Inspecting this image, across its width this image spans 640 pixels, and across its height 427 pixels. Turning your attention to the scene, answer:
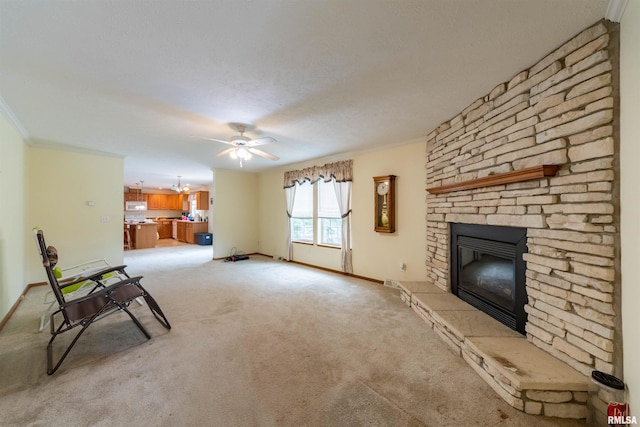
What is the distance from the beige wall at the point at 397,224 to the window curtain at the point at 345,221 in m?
0.10

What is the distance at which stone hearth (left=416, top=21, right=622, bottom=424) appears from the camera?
1396mm

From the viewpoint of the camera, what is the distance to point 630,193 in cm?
127

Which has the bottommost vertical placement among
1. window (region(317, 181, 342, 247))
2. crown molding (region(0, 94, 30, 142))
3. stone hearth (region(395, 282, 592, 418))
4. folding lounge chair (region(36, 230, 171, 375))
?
stone hearth (region(395, 282, 592, 418))

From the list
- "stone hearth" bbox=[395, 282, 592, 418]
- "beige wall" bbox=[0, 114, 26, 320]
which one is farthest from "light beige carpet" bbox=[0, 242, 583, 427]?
"beige wall" bbox=[0, 114, 26, 320]

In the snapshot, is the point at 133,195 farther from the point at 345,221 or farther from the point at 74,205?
the point at 345,221

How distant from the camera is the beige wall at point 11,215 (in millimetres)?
2647

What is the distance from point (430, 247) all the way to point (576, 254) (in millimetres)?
1837

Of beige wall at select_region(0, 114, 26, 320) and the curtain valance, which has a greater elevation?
the curtain valance

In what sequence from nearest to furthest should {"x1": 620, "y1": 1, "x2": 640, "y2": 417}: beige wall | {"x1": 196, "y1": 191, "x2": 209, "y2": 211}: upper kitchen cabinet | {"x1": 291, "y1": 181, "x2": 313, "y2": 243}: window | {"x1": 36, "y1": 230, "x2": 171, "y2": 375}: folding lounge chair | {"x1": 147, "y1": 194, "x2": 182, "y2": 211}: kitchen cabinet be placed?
1. {"x1": 620, "y1": 1, "x2": 640, "y2": 417}: beige wall
2. {"x1": 36, "y1": 230, "x2": 171, "y2": 375}: folding lounge chair
3. {"x1": 291, "y1": 181, "x2": 313, "y2": 243}: window
4. {"x1": 196, "y1": 191, "x2": 209, "y2": 211}: upper kitchen cabinet
5. {"x1": 147, "y1": 194, "x2": 182, "y2": 211}: kitchen cabinet

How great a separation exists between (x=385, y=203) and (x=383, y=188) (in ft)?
0.81

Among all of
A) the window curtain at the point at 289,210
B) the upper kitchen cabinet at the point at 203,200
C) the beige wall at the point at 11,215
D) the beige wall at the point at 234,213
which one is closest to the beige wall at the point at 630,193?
the window curtain at the point at 289,210

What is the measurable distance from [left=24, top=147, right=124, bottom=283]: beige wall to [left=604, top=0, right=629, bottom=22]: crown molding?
6.30 meters

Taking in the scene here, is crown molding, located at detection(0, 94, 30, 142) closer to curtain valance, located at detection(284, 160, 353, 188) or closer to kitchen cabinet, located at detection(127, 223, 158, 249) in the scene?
curtain valance, located at detection(284, 160, 353, 188)

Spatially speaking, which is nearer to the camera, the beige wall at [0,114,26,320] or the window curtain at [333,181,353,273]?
the beige wall at [0,114,26,320]
